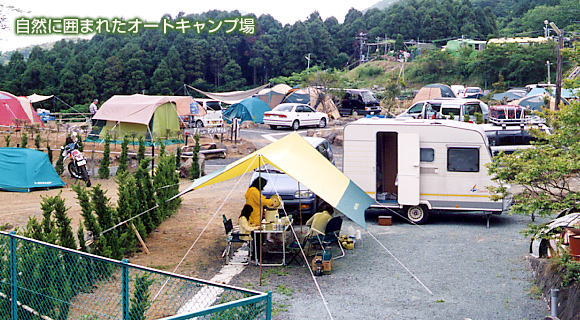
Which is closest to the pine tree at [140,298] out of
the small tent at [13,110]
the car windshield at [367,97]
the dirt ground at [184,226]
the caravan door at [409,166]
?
the dirt ground at [184,226]

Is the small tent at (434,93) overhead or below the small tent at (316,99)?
overhead

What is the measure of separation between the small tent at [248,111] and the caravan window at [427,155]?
20165 mm

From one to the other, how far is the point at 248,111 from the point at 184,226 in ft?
66.6

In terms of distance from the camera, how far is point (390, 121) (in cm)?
1163

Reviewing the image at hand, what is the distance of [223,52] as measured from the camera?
63.2m

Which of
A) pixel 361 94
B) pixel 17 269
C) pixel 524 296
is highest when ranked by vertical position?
pixel 361 94

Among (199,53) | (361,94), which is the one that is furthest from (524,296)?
(199,53)

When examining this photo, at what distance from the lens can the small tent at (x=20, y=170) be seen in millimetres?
14727

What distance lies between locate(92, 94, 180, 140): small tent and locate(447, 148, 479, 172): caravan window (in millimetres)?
13323

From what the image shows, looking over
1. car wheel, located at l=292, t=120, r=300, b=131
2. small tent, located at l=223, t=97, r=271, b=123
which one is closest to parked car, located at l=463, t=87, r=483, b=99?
small tent, located at l=223, t=97, r=271, b=123

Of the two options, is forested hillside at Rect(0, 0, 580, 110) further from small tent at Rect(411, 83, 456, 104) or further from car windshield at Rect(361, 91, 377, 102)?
small tent at Rect(411, 83, 456, 104)

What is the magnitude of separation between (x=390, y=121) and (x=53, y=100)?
41.3 metres

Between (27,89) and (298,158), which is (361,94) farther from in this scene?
(27,89)

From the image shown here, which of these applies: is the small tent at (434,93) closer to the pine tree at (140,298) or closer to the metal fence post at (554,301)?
the metal fence post at (554,301)
